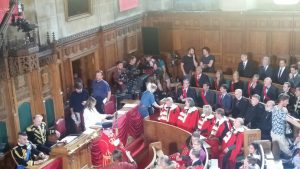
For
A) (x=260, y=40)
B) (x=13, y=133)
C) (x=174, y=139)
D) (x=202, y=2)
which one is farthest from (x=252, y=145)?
(x=202, y=2)

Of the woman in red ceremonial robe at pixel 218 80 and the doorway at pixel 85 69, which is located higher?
the doorway at pixel 85 69

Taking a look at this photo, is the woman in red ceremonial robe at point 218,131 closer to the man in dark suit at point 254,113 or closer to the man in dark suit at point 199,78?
the man in dark suit at point 254,113

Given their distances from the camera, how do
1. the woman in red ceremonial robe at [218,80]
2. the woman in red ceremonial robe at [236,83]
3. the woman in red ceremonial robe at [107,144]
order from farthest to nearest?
the woman in red ceremonial robe at [218,80]
the woman in red ceremonial robe at [236,83]
the woman in red ceremonial robe at [107,144]

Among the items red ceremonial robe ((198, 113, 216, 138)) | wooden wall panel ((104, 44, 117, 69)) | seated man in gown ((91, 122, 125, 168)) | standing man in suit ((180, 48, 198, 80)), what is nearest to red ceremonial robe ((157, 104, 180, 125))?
red ceremonial robe ((198, 113, 216, 138))

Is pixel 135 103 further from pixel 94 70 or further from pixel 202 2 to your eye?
pixel 202 2

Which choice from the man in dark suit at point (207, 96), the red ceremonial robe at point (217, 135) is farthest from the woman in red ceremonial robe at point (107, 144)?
the man in dark suit at point (207, 96)

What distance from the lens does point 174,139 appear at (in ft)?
33.4

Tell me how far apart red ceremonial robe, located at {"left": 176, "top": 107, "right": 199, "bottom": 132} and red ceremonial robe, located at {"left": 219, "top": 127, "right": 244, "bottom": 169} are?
1168 mm

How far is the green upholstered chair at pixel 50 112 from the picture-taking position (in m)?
10.9

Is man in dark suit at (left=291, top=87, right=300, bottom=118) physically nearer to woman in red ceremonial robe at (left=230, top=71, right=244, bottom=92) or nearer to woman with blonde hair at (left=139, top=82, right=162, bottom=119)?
woman in red ceremonial robe at (left=230, top=71, right=244, bottom=92)

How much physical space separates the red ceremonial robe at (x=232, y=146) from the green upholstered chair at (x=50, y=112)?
414cm

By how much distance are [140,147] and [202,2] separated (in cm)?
654

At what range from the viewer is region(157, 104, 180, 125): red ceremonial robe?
10.4m

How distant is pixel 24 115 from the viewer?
10.1 metres
